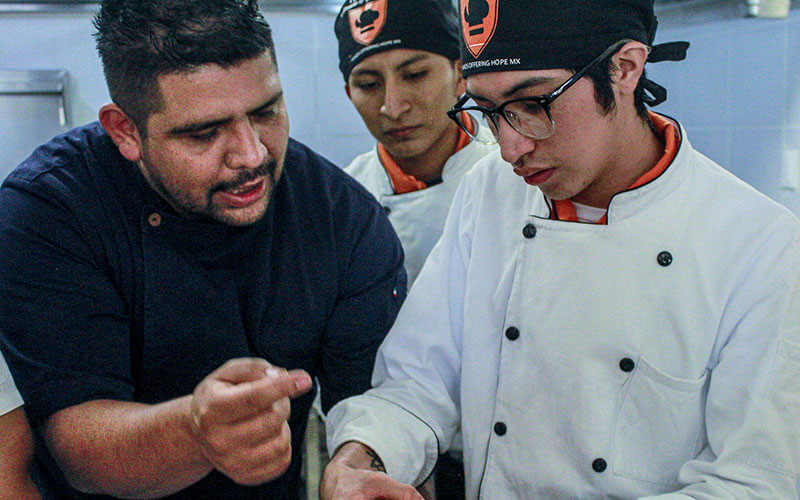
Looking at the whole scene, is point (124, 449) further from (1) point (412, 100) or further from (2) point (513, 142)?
(1) point (412, 100)

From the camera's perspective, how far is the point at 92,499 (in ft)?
4.95

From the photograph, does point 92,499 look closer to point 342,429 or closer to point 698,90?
point 342,429

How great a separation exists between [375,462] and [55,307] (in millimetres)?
659

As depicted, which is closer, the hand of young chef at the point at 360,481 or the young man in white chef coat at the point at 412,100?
the hand of young chef at the point at 360,481

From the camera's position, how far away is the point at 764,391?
3.46 feet

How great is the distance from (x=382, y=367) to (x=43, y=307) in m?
0.65

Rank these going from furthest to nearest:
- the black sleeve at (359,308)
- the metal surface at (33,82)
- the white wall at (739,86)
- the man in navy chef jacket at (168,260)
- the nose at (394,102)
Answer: the metal surface at (33,82)
the white wall at (739,86)
the nose at (394,102)
the black sleeve at (359,308)
the man in navy chef jacket at (168,260)

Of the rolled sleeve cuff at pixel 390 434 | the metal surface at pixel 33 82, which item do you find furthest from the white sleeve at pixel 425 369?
the metal surface at pixel 33 82

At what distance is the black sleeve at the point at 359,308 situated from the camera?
1.62 meters

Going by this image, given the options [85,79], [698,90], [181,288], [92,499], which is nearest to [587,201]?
[181,288]

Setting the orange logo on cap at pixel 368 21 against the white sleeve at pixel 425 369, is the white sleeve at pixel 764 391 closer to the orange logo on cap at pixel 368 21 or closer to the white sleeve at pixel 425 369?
the white sleeve at pixel 425 369

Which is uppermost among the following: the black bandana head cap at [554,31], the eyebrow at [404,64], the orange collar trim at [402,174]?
the black bandana head cap at [554,31]

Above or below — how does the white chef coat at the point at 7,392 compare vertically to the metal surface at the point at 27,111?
below

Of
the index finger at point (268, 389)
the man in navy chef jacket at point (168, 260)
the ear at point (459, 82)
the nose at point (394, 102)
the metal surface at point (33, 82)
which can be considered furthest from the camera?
the metal surface at point (33, 82)
